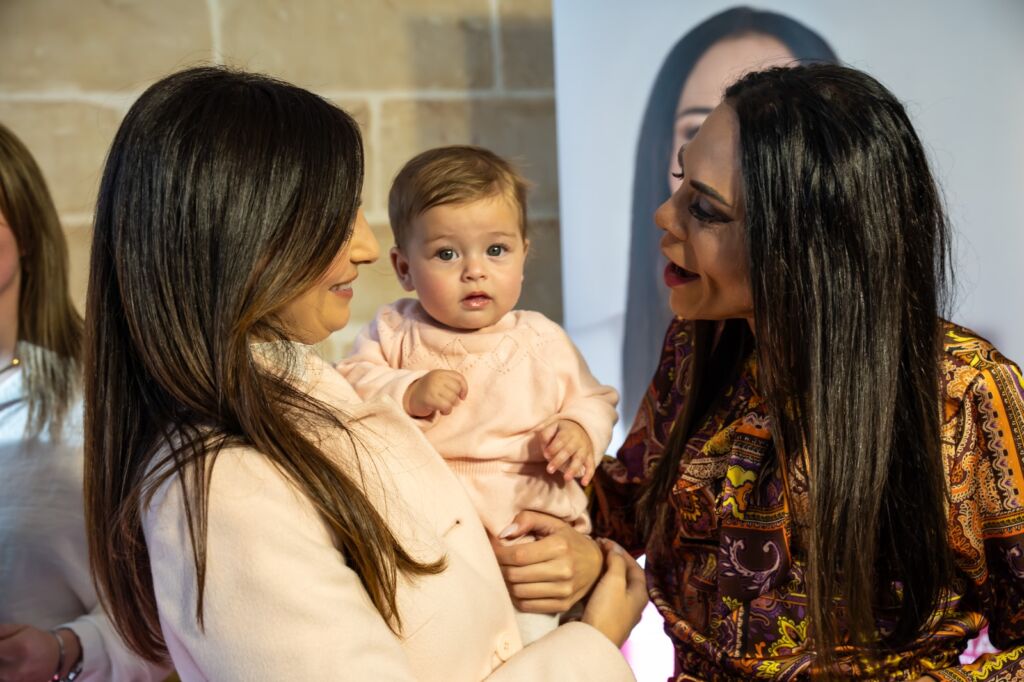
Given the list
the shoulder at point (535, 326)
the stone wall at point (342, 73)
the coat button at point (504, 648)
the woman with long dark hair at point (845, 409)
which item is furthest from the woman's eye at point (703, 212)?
the stone wall at point (342, 73)

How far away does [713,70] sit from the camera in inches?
110

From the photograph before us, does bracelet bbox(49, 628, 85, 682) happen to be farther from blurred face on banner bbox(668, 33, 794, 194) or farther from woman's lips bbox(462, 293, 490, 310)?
blurred face on banner bbox(668, 33, 794, 194)

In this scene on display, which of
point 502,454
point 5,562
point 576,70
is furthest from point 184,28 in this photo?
point 502,454

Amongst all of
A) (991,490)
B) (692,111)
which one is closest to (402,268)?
(991,490)

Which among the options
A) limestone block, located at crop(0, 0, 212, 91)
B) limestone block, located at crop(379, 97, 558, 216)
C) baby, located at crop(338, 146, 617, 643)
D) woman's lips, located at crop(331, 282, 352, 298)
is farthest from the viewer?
limestone block, located at crop(379, 97, 558, 216)

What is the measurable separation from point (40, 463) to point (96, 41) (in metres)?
1.31

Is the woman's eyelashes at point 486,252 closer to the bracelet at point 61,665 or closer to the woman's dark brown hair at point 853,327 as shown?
the woman's dark brown hair at point 853,327

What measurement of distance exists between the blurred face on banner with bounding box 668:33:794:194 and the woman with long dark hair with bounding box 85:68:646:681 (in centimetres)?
167

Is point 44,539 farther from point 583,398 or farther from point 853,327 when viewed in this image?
point 853,327

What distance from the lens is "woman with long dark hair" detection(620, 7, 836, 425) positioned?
2805 mm

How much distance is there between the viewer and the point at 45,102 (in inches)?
108

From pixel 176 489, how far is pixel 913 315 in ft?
3.41

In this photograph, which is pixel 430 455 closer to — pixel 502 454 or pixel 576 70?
pixel 502 454

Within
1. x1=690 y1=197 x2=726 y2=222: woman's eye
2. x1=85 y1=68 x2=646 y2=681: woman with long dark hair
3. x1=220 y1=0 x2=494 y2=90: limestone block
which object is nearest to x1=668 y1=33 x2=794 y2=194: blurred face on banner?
x1=220 y1=0 x2=494 y2=90: limestone block
